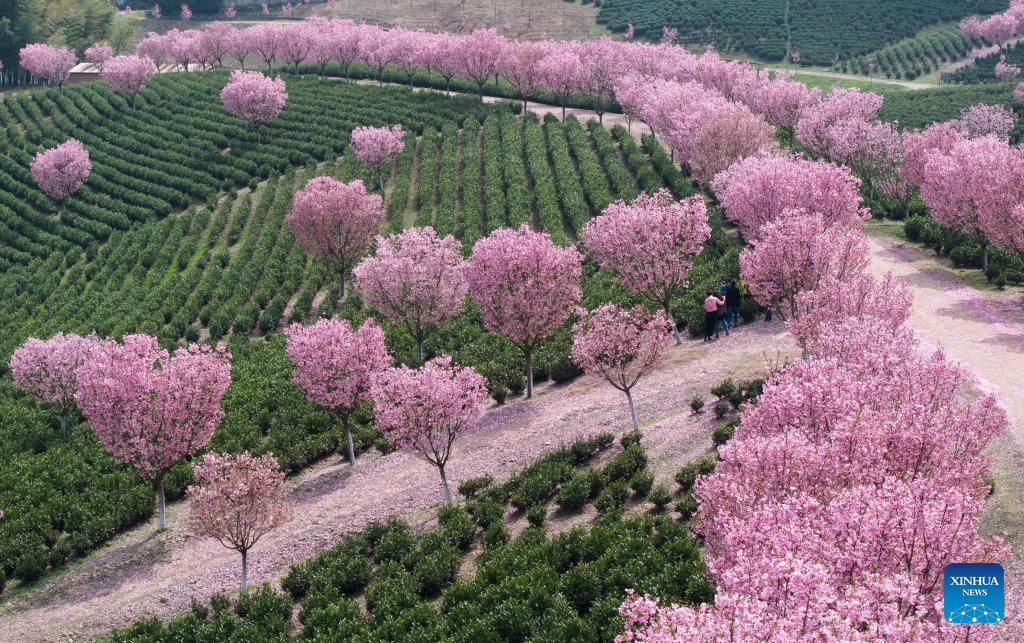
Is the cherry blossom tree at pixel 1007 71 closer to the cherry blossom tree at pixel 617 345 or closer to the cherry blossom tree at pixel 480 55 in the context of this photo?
the cherry blossom tree at pixel 480 55

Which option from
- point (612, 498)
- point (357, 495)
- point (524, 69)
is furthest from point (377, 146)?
point (612, 498)

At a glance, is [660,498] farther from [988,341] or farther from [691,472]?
[988,341]

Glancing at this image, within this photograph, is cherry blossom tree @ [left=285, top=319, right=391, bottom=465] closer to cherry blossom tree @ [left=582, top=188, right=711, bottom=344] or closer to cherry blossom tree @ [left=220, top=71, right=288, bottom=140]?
cherry blossom tree @ [left=582, top=188, right=711, bottom=344]

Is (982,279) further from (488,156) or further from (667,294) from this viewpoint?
(488,156)

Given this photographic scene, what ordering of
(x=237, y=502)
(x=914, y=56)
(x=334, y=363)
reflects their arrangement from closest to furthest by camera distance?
(x=237, y=502), (x=334, y=363), (x=914, y=56)

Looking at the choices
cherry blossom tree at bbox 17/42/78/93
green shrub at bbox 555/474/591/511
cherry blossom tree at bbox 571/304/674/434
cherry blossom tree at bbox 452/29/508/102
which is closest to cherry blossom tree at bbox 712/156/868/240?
cherry blossom tree at bbox 571/304/674/434

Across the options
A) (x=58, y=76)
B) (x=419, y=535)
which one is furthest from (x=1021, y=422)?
(x=58, y=76)
